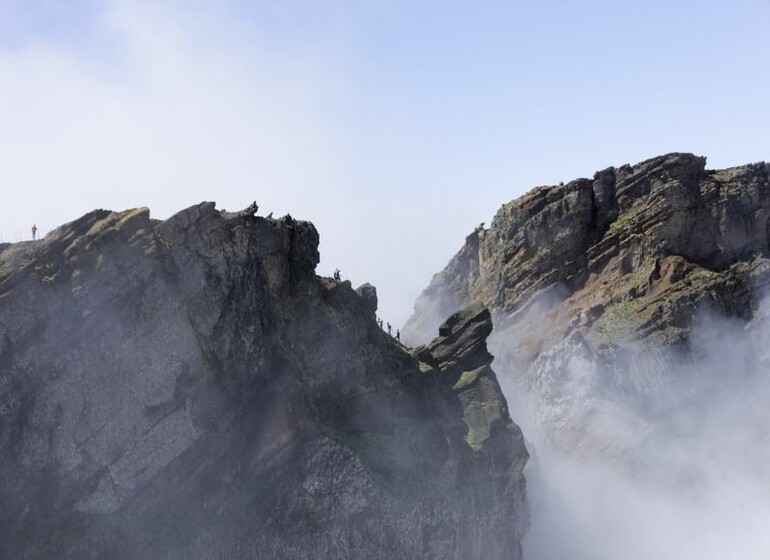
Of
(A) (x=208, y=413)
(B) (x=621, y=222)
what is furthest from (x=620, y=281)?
(A) (x=208, y=413)

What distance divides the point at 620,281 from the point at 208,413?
55.9 m

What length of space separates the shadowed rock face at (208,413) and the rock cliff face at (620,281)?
98.6ft

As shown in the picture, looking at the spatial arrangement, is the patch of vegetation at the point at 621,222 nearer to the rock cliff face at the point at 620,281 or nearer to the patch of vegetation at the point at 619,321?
→ the rock cliff face at the point at 620,281

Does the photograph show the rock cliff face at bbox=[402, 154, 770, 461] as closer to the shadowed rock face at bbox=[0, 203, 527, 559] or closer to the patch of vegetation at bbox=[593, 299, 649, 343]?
the patch of vegetation at bbox=[593, 299, 649, 343]

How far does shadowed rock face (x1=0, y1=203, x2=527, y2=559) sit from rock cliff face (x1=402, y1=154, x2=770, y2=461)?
3007 centimetres

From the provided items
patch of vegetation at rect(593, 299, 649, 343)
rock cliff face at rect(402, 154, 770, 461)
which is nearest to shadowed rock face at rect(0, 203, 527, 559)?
rock cliff face at rect(402, 154, 770, 461)

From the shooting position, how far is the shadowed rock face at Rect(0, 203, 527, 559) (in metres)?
47.8

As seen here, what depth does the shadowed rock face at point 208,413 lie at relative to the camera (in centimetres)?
4781

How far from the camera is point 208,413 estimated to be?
167 feet

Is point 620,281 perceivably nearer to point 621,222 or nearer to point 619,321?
point 619,321

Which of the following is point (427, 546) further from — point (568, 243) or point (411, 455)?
point (568, 243)

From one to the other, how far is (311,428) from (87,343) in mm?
15047

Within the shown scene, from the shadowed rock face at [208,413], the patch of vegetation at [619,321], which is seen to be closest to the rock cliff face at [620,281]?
the patch of vegetation at [619,321]

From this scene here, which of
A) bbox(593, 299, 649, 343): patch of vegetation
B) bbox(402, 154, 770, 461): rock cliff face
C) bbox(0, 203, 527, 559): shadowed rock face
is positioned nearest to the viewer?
bbox(0, 203, 527, 559): shadowed rock face
